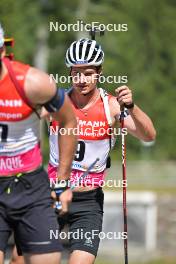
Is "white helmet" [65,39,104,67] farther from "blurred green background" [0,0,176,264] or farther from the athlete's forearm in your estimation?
"blurred green background" [0,0,176,264]

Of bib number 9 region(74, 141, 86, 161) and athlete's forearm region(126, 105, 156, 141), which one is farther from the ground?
athlete's forearm region(126, 105, 156, 141)

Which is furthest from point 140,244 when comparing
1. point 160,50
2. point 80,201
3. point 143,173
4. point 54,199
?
point 160,50

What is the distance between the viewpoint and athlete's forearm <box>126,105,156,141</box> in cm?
862

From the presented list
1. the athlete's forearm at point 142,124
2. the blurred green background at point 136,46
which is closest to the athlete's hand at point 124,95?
the athlete's forearm at point 142,124

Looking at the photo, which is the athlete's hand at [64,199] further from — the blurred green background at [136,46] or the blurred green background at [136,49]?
the blurred green background at [136,46]

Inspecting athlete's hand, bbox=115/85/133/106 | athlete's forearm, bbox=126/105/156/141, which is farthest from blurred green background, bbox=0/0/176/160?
athlete's hand, bbox=115/85/133/106

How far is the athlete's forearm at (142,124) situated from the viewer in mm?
8625

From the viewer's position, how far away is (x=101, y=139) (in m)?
8.66

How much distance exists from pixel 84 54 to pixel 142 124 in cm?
87

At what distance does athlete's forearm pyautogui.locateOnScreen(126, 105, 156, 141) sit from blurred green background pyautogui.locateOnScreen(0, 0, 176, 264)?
41.5m

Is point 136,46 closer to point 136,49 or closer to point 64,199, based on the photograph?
point 136,49

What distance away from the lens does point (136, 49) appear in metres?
54.2

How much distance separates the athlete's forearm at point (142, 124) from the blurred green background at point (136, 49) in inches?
1633

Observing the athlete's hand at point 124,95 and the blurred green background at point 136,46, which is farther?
the blurred green background at point 136,46
